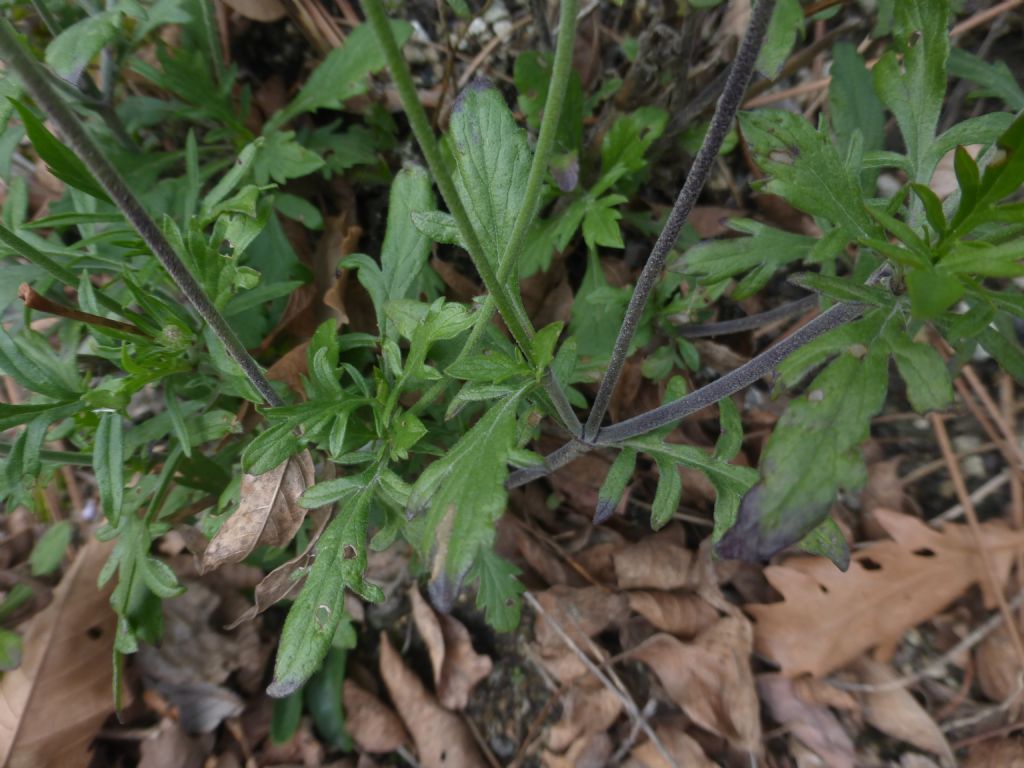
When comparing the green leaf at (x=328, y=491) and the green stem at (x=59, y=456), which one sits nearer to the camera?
the green leaf at (x=328, y=491)

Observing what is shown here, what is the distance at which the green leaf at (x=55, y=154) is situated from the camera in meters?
1.01

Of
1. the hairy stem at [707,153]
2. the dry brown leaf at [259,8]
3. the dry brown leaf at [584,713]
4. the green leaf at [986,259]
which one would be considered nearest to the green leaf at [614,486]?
the hairy stem at [707,153]

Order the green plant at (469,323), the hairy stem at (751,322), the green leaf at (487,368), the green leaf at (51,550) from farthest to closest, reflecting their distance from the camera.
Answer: the green leaf at (51,550) < the hairy stem at (751,322) < the green leaf at (487,368) < the green plant at (469,323)

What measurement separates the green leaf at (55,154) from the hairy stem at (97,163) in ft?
0.37

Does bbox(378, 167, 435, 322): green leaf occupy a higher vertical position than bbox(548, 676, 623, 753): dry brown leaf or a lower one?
higher

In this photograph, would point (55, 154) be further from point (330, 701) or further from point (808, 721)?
point (808, 721)

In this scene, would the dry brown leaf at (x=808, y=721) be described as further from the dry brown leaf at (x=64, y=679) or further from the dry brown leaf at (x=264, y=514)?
the dry brown leaf at (x=64, y=679)

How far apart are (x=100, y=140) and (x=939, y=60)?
2.04 metres

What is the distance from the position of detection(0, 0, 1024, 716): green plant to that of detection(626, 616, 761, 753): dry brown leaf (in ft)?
1.61

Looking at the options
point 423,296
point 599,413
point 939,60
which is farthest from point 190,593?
point 939,60

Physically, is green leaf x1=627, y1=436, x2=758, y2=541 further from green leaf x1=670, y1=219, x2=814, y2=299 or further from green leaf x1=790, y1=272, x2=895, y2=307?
green leaf x1=790, y1=272, x2=895, y2=307

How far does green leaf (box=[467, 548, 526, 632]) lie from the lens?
71.7 inches

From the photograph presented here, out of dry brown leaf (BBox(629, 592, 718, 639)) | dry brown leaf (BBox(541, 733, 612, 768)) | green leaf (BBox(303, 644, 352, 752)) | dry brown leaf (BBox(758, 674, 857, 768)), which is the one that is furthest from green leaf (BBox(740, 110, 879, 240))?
green leaf (BBox(303, 644, 352, 752))

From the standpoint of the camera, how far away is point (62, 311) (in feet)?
3.87
